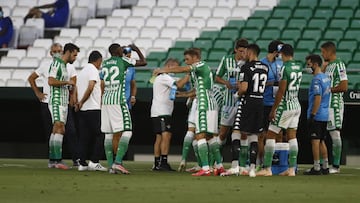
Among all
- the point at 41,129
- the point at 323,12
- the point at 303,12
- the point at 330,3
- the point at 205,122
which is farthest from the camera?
the point at 330,3

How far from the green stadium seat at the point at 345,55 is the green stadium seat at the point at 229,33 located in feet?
9.49

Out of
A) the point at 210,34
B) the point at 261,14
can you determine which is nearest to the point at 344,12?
the point at 261,14

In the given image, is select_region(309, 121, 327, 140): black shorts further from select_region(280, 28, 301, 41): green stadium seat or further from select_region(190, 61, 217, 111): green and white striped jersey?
select_region(280, 28, 301, 41): green stadium seat

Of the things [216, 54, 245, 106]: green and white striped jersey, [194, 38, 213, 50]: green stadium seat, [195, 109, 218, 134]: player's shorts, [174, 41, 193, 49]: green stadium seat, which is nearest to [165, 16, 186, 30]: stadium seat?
[174, 41, 193, 49]: green stadium seat

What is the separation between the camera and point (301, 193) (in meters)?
12.5

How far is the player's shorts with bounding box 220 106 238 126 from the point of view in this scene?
1730cm

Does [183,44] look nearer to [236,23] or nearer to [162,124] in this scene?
[236,23]

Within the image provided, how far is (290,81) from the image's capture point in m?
16.5

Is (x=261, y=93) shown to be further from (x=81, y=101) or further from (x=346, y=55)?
(x=346, y=55)

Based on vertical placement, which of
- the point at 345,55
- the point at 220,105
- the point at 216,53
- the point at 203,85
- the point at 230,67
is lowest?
the point at 220,105

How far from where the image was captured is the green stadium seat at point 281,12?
87.6 ft

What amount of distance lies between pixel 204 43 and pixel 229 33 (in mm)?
697

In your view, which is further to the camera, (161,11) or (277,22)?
(161,11)

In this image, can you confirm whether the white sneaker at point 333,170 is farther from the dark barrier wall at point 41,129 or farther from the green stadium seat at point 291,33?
the green stadium seat at point 291,33
